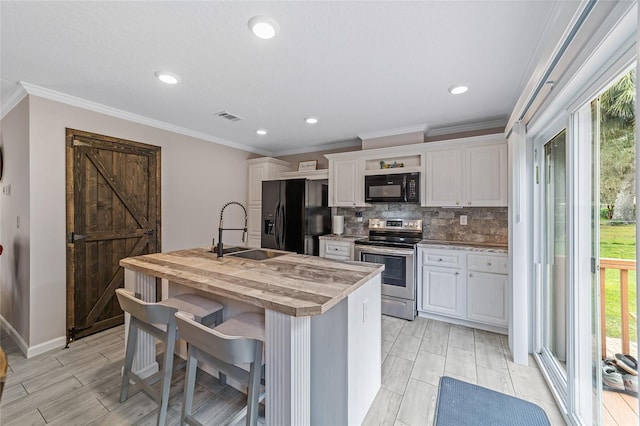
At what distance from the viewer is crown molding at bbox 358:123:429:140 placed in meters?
3.47

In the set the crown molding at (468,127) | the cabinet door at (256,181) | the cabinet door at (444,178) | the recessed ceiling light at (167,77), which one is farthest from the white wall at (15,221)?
the crown molding at (468,127)

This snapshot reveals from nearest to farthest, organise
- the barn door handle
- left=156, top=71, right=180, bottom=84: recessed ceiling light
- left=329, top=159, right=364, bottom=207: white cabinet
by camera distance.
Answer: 1. left=156, top=71, right=180, bottom=84: recessed ceiling light
2. the barn door handle
3. left=329, top=159, right=364, bottom=207: white cabinet

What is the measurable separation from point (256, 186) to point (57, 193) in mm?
2614

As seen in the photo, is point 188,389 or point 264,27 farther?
point 264,27

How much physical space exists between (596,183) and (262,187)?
3850 millimetres

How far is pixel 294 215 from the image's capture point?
4.00 metres

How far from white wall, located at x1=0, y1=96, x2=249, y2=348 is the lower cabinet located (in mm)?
3348

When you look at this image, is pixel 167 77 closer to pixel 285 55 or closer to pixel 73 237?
pixel 285 55

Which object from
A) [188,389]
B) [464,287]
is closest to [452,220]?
[464,287]

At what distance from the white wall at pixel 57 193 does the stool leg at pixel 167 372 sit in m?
2.00

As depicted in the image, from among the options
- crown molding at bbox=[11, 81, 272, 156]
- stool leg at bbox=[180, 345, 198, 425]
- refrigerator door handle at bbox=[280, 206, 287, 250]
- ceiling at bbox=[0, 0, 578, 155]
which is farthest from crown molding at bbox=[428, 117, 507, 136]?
stool leg at bbox=[180, 345, 198, 425]

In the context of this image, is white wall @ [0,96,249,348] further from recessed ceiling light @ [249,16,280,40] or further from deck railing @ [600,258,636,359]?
deck railing @ [600,258,636,359]

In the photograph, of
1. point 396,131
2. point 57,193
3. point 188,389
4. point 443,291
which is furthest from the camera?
point 396,131

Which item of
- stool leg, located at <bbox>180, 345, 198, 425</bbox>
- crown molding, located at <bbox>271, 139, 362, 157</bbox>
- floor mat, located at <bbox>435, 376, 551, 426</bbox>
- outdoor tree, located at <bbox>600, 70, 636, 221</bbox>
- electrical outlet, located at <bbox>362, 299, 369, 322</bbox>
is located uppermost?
crown molding, located at <bbox>271, 139, 362, 157</bbox>
